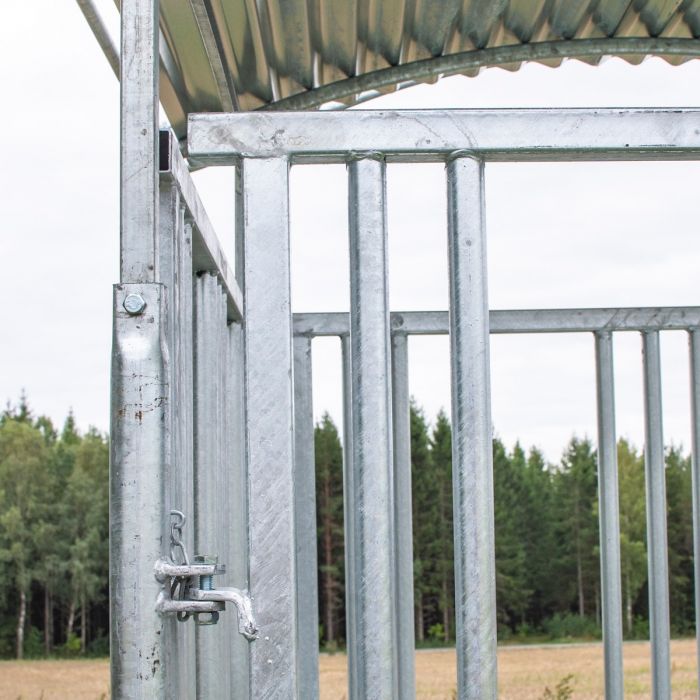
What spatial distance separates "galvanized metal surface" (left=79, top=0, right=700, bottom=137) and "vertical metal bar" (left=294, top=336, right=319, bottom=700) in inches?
54.4

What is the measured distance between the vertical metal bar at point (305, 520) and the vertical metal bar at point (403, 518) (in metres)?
0.50

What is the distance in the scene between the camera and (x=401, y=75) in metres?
5.95

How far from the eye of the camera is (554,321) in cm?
634

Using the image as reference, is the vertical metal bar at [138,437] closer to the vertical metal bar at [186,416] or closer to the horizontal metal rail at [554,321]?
the vertical metal bar at [186,416]

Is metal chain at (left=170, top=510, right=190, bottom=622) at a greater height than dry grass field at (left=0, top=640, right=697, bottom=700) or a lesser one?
greater

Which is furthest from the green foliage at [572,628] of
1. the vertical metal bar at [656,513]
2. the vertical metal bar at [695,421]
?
the vertical metal bar at [695,421]

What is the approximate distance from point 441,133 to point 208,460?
1489mm

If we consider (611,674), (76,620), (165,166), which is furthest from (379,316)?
(76,620)

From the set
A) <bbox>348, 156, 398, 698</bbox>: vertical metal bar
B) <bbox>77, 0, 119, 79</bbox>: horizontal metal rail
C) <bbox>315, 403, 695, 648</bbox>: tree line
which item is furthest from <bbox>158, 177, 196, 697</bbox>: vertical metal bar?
<bbox>315, 403, 695, 648</bbox>: tree line

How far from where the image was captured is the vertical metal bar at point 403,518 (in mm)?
6281

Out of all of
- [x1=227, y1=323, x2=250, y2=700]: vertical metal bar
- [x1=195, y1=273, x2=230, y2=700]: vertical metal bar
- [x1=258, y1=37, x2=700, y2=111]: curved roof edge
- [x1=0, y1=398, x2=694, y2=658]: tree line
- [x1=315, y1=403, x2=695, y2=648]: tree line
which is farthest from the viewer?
[x1=315, y1=403, x2=695, y2=648]: tree line

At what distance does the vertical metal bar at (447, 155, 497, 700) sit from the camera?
8.45ft

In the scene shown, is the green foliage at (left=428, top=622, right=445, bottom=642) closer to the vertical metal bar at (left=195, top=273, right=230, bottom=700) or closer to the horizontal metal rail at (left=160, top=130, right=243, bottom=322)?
the horizontal metal rail at (left=160, top=130, right=243, bottom=322)

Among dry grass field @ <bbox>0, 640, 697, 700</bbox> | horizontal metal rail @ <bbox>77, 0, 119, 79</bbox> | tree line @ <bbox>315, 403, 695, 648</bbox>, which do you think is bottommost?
dry grass field @ <bbox>0, 640, 697, 700</bbox>
